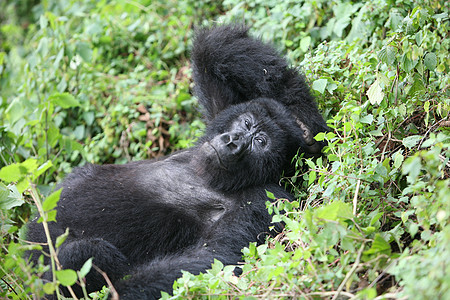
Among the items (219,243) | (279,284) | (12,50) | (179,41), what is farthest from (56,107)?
(279,284)

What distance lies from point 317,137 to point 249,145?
23.8 inches

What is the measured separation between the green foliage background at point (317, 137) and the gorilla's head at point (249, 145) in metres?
0.23

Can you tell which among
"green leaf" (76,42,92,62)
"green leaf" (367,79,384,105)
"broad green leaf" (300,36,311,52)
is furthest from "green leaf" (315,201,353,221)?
"green leaf" (76,42,92,62)

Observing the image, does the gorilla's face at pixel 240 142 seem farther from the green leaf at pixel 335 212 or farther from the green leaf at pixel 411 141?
the green leaf at pixel 335 212

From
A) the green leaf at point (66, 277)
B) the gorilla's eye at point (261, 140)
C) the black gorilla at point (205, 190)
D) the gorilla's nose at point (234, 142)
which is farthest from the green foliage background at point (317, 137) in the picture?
the gorilla's nose at point (234, 142)

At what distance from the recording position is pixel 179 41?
6.23 metres

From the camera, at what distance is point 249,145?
12.5 ft

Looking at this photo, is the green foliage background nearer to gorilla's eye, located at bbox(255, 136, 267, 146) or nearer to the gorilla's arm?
the gorilla's arm

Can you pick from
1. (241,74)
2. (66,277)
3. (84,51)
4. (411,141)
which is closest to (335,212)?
(411,141)

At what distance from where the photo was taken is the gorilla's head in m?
3.71

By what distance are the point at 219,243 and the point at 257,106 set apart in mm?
1196

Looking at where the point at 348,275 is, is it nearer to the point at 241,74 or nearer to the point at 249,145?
the point at 249,145

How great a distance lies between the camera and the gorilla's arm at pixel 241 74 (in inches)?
157

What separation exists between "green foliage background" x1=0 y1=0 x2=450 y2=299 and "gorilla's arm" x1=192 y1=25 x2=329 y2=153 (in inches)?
8.4
